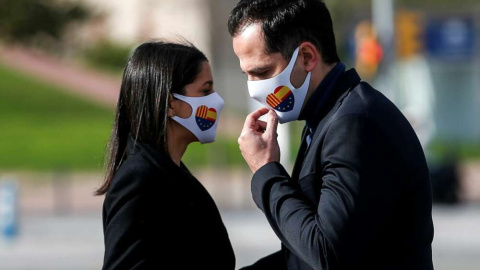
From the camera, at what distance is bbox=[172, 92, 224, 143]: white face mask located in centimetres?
362

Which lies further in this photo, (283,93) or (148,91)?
(148,91)

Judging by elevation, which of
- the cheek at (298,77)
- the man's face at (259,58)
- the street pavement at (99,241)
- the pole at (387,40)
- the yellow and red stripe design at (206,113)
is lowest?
the street pavement at (99,241)

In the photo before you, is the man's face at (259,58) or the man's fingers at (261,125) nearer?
the man's face at (259,58)

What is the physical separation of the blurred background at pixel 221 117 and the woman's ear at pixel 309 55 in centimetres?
116

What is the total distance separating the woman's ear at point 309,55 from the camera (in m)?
2.94

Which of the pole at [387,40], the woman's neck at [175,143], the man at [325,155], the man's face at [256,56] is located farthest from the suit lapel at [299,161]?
the pole at [387,40]

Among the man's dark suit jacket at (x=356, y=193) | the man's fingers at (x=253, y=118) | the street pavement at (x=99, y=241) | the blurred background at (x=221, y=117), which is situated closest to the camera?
the man's dark suit jacket at (x=356, y=193)

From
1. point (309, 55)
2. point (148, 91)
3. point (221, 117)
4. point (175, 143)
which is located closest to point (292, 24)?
point (309, 55)

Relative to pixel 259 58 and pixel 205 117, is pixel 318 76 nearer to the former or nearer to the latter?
pixel 259 58

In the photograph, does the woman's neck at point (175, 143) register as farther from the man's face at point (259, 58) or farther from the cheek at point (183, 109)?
the man's face at point (259, 58)

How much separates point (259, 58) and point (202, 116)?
2.40 feet

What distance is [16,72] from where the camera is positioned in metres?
55.6

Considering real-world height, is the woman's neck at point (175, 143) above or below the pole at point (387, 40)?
below

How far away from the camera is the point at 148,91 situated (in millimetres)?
3529
